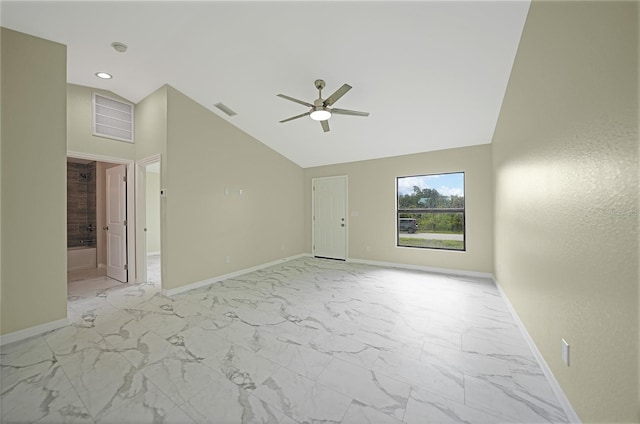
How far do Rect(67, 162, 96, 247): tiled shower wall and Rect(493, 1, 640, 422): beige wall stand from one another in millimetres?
7593

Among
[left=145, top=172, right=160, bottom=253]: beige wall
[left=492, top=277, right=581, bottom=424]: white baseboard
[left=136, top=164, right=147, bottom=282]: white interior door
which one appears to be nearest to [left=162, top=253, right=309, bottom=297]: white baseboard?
[left=136, top=164, right=147, bottom=282]: white interior door

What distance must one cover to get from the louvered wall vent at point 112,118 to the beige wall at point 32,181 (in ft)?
3.97

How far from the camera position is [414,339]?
7.73 ft

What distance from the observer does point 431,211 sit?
4.96 m

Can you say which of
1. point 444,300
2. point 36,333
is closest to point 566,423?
point 444,300

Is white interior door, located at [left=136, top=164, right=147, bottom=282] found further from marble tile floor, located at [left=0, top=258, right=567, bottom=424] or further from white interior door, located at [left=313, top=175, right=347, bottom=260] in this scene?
white interior door, located at [left=313, top=175, right=347, bottom=260]

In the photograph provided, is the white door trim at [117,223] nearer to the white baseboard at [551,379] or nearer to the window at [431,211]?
the window at [431,211]

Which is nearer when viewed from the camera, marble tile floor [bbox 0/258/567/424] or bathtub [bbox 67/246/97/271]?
marble tile floor [bbox 0/258/567/424]

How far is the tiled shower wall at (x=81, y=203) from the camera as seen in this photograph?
5.45 m

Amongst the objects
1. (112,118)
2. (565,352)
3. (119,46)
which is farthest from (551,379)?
(112,118)

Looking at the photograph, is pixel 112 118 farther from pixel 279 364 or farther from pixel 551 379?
pixel 551 379

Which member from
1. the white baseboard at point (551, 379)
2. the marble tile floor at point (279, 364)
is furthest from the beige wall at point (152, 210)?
the white baseboard at point (551, 379)

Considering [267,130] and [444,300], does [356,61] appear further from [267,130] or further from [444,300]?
[444,300]

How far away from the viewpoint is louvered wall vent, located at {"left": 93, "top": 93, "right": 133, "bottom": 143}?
Answer: 3742 millimetres
